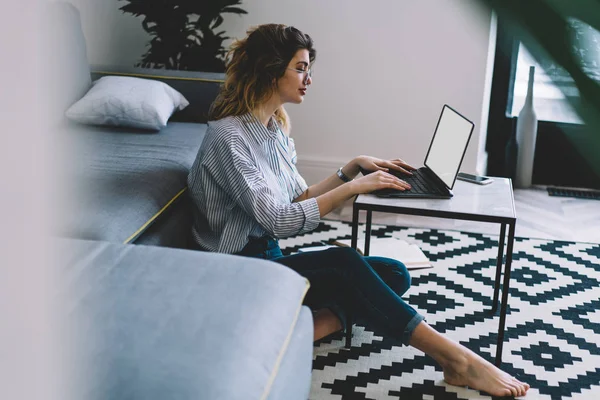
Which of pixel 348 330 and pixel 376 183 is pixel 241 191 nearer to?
pixel 376 183

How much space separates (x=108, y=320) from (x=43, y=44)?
0.96m

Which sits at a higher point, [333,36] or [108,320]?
[333,36]

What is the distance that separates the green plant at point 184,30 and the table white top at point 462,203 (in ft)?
4.50

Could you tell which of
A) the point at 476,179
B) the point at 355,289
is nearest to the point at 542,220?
the point at 476,179

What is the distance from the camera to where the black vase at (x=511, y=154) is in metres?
2.99

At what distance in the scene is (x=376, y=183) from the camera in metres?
1.58

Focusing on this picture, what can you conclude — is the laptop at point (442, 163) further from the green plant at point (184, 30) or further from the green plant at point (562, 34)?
the green plant at point (562, 34)

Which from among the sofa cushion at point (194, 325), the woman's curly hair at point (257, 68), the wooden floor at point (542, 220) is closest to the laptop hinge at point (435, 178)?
the woman's curly hair at point (257, 68)

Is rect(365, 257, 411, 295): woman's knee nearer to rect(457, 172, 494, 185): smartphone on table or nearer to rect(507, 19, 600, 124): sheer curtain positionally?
rect(457, 172, 494, 185): smartphone on table

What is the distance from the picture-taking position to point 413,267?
2.19 m

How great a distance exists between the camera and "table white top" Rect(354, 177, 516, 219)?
1.54 m

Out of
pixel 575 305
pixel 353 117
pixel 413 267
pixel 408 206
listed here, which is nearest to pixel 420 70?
pixel 353 117

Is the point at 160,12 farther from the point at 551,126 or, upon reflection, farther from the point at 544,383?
the point at 551,126

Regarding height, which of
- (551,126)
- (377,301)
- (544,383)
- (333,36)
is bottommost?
(544,383)
